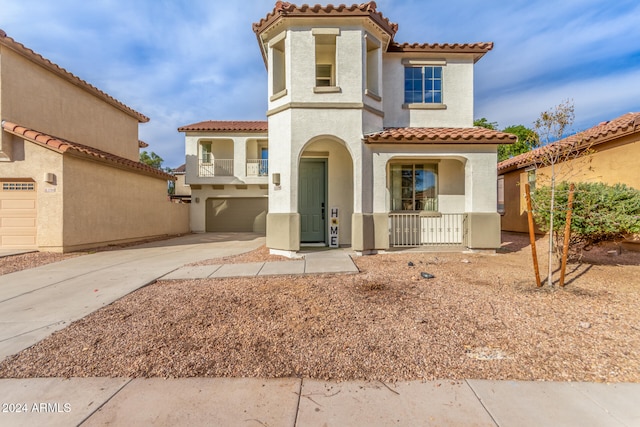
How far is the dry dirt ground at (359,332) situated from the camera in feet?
8.70

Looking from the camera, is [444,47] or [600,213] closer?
[600,213]

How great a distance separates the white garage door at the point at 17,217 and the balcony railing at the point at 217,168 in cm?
887

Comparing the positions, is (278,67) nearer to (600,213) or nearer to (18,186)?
(600,213)

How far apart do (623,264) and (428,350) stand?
725 cm

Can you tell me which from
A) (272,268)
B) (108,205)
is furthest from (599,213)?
(108,205)

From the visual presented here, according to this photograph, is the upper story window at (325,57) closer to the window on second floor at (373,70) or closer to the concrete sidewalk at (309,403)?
the window on second floor at (373,70)

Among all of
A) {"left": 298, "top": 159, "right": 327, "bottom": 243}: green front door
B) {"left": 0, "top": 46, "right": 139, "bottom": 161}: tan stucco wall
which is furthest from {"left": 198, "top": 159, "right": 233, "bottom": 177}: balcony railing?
{"left": 298, "top": 159, "right": 327, "bottom": 243}: green front door

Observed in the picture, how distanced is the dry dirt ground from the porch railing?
375cm

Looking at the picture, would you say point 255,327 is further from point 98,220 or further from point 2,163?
point 2,163

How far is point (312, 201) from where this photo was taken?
955 centimetres

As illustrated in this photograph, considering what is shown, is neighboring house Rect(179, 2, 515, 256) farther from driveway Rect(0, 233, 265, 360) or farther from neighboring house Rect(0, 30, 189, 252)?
neighboring house Rect(0, 30, 189, 252)

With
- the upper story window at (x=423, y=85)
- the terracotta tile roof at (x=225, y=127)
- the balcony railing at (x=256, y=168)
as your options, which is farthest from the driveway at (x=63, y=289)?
the terracotta tile roof at (x=225, y=127)

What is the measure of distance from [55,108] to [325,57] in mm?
10736

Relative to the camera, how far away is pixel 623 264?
6609mm
